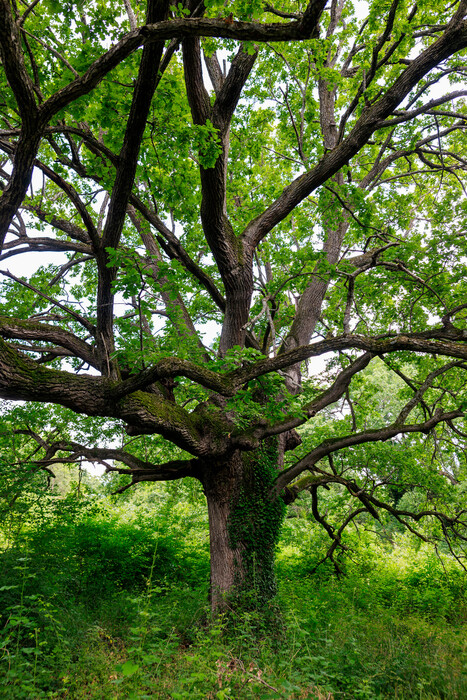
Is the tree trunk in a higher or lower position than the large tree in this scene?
lower

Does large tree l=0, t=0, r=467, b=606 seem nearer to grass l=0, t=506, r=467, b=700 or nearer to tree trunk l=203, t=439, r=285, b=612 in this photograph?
tree trunk l=203, t=439, r=285, b=612

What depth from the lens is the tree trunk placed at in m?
6.70

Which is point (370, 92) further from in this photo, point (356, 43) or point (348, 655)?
point (348, 655)

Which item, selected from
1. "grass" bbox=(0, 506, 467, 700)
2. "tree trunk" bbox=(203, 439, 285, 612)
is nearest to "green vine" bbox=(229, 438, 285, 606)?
"tree trunk" bbox=(203, 439, 285, 612)

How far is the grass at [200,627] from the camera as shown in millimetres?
3428

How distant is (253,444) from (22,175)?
5.05 meters

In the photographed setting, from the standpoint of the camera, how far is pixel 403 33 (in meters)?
5.51

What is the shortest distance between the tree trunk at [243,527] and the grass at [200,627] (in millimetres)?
439

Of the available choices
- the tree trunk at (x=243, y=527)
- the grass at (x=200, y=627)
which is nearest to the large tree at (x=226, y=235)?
the tree trunk at (x=243, y=527)

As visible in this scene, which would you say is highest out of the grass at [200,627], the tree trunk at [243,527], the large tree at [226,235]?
the large tree at [226,235]

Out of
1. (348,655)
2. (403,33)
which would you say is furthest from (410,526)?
(403,33)

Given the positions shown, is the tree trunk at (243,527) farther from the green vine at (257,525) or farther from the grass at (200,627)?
the grass at (200,627)

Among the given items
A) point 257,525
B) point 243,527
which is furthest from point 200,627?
point 257,525

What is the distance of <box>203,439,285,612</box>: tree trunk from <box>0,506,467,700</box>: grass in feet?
1.44
